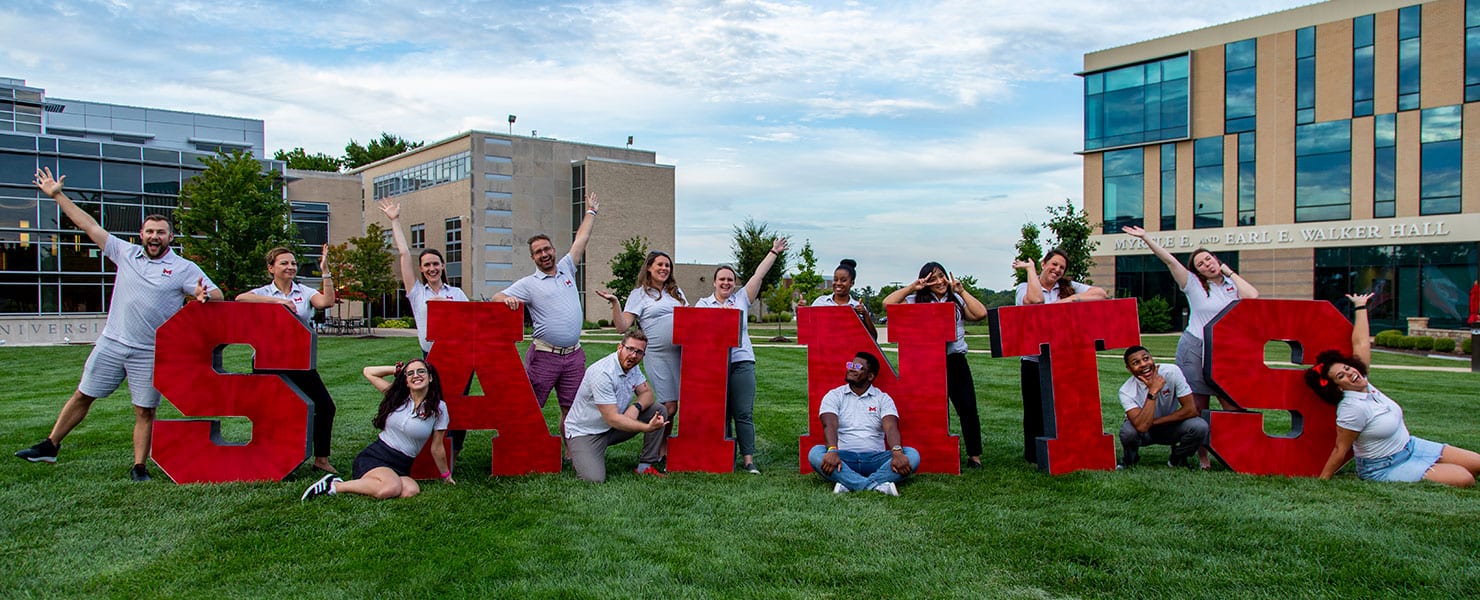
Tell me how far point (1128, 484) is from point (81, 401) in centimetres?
799

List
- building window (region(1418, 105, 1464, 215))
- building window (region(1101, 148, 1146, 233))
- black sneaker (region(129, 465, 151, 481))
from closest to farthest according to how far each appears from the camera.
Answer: black sneaker (region(129, 465, 151, 481)), building window (region(1418, 105, 1464, 215)), building window (region(1101, 148, 1146, 233))

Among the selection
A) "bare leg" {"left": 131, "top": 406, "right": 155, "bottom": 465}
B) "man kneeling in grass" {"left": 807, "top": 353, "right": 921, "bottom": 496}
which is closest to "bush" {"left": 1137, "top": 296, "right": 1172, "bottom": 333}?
"man kneeling in grass" {"left": 807, "top": 353, "right": 921, "bottom": 496}

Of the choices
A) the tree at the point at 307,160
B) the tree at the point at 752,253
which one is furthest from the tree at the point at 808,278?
the tree at the point at 307,160

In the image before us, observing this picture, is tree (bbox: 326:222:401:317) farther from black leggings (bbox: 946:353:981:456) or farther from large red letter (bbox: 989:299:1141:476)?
large red letter (bbox: 989:299:1141:476)

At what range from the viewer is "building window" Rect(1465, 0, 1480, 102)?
1252 inches

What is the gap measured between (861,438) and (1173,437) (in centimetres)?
260

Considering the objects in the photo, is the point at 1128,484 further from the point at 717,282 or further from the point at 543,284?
the point at 543,284

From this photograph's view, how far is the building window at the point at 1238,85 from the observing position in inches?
1442

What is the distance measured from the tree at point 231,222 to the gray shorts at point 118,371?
95.2 ft

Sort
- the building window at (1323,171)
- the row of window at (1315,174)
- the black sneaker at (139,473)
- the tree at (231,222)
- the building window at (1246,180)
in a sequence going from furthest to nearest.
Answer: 1. the building window at (1246,180)
2. the building window at (1323,171)
3. the tree at (231,222)
4. the row of window at (1315,174)
5. the black sneaker at (139,473)

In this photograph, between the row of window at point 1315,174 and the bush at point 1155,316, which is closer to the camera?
the row of window at point 1315,174

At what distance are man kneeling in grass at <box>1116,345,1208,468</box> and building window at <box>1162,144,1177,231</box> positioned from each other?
34.7m

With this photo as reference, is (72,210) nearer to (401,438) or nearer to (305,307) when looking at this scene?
(305,307)

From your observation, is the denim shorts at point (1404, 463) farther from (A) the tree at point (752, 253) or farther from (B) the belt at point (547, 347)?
(A) the tree at point (752, 253)
